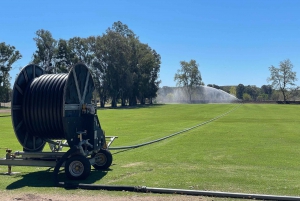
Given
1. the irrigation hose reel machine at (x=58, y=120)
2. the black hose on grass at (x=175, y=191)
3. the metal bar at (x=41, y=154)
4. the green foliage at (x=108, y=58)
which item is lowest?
the black hose on grass at (x=175, y=191)

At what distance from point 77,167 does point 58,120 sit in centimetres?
142

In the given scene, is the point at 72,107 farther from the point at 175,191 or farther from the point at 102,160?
the point at 175,191

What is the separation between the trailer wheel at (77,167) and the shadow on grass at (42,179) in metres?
0.16

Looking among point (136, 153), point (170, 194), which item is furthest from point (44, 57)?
point (170, 194)

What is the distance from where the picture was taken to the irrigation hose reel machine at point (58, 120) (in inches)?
400

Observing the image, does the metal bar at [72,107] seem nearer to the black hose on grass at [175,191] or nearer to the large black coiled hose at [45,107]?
the large black coiled hose at [45,107]

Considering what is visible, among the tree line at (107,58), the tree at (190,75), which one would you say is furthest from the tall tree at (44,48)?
the tree at (190,75)

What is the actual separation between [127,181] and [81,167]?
4.35 ft

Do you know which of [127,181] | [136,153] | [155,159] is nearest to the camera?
[127,181]

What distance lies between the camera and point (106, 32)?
96125mm

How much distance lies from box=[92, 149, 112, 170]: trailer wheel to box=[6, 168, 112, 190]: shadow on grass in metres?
0.36

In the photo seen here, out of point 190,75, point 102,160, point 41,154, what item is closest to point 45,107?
point 41,154

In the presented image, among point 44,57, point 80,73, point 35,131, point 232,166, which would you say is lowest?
point 232,166

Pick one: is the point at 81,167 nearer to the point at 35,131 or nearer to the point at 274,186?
the point at 35,131
